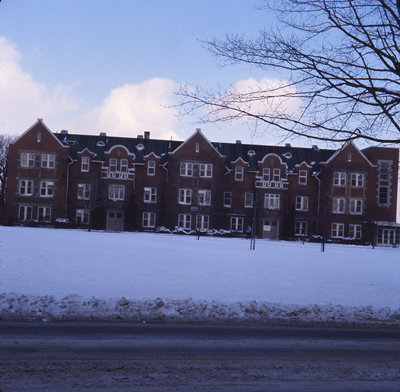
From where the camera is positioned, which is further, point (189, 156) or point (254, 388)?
point (189, 156)

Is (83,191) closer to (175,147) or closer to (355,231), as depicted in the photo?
(175,147)

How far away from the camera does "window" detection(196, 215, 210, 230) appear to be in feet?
174

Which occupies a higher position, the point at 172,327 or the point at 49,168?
the point at 49,168

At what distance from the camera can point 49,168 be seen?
53.1 m

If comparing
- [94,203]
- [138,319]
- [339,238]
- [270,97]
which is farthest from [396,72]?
[339,238]

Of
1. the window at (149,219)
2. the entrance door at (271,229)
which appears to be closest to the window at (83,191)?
the window at (149,219)

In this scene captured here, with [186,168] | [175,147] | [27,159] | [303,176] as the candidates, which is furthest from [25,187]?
[303,176]

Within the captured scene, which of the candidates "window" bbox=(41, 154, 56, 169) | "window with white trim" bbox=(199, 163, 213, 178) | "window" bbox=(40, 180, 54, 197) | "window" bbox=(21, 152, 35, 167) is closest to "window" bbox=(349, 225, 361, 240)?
"window with white trim" bbox=(199, 163, 213, 178)

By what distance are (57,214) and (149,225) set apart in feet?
34.2

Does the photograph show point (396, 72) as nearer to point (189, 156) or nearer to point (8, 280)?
point (8, 280)

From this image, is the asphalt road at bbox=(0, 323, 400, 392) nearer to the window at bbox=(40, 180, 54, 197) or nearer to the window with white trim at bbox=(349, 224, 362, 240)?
the window at bbox=(40, 180, 54, 197)

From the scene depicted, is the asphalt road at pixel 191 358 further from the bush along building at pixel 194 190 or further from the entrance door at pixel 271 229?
the entrance door at pixel 271 229

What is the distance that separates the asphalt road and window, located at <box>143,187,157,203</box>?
45809 mm

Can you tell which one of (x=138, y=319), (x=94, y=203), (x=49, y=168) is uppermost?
(x=49, y=168)
